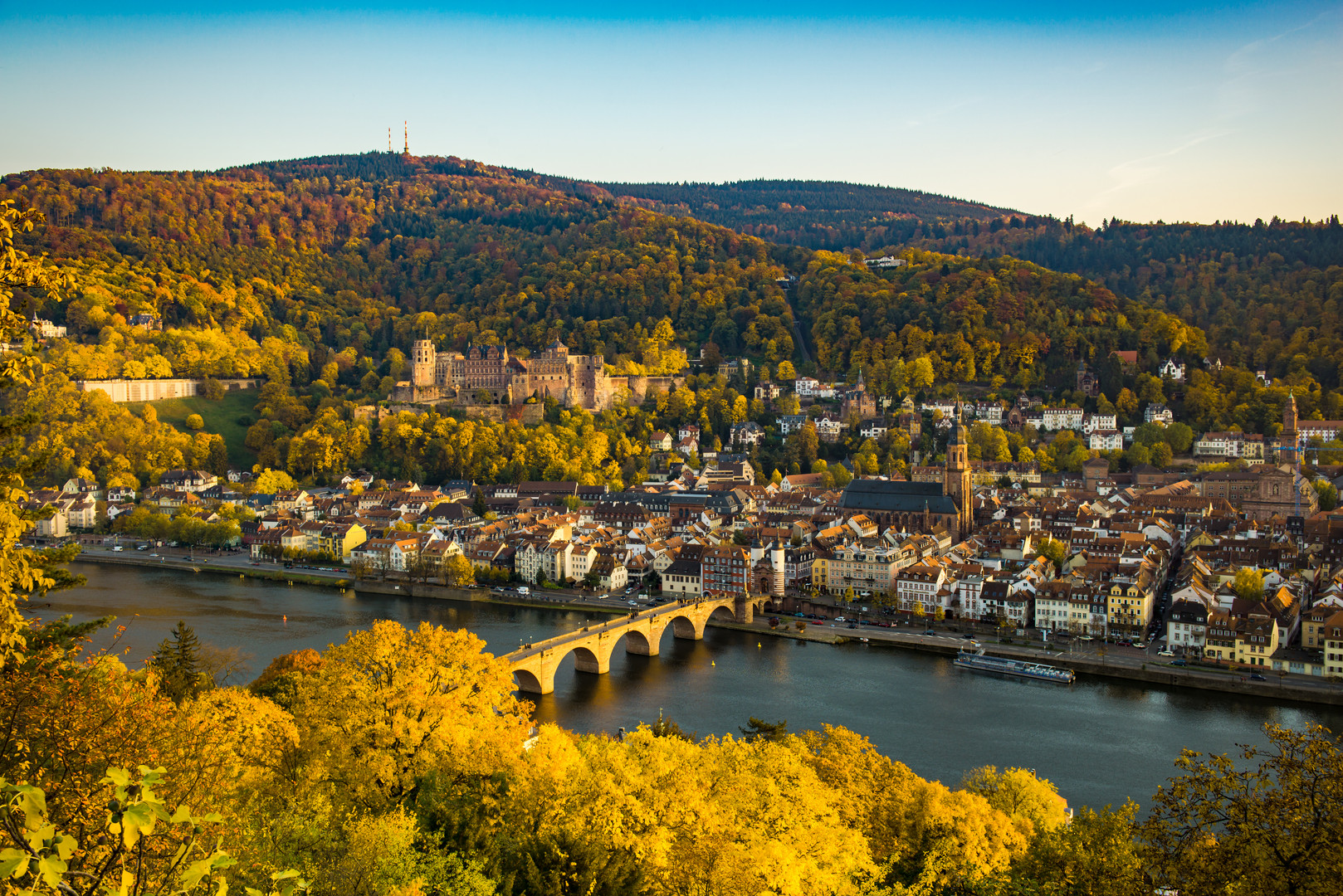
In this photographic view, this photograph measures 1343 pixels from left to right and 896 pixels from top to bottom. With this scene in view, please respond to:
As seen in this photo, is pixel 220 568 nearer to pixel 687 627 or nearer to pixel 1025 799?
pixel 687 627

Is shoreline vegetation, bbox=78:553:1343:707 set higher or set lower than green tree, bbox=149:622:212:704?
lower

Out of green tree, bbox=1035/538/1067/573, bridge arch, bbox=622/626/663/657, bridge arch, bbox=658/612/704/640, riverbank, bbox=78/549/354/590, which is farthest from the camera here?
riverbank, bbox=78/549/354/590

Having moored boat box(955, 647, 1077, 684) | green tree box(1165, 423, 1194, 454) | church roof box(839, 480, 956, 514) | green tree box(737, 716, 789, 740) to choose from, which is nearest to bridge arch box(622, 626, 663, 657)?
moored boat box(955, 647, 1077, 684)

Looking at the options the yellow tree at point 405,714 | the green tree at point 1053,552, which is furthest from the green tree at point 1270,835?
the green tree at point 1053,552

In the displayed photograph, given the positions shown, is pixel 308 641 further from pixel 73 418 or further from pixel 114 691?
pixel 73 418

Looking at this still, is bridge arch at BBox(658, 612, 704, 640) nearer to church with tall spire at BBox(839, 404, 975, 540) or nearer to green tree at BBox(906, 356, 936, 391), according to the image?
church with tall spire at BBox(839, 404, 975, 540)

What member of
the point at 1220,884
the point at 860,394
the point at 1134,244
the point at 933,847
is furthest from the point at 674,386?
the point at 1220,884
